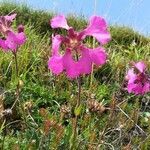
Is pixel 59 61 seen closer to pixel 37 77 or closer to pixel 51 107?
pixel 51 107

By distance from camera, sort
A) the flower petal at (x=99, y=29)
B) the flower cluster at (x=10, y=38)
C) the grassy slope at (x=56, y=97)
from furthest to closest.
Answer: the grassy slope at (x=56, y=97), the flower cluster at (x=10, y=38), the flower petal at (x=99, y=29)

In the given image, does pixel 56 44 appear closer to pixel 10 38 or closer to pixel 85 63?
pixel 85 63

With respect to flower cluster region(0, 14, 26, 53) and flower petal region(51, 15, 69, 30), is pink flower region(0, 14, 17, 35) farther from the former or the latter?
flower petal region(51, 15, 69, 30)

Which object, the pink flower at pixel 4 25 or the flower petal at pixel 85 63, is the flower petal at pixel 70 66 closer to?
the flower petal at pixel 85 63

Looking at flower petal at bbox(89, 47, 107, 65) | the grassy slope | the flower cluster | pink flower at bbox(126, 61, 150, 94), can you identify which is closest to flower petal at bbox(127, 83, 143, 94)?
pink flower at bbox(126, 61, 150, 94)

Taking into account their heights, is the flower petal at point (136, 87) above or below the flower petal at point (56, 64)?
below

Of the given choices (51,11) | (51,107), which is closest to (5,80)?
(51,107)

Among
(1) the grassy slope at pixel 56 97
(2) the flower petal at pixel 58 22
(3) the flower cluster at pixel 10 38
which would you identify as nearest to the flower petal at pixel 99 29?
(2) the flower petal at pixel 58 22
